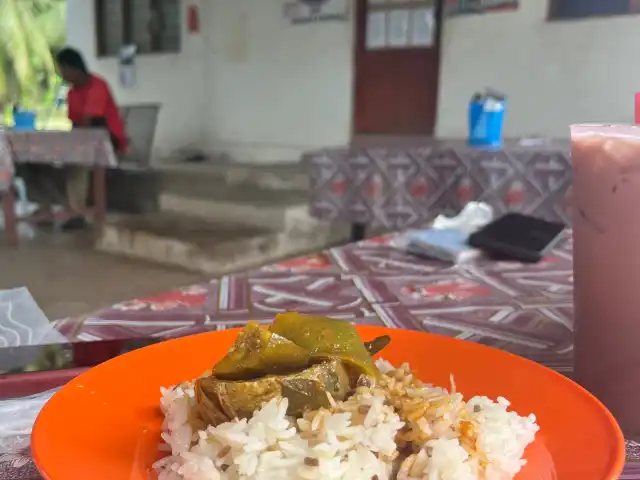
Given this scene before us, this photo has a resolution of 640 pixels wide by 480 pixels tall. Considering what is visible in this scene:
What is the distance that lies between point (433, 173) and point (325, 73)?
3182 millimetres

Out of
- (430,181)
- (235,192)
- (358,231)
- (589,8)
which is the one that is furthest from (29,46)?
(430,181)

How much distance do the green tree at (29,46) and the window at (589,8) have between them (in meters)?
5.53

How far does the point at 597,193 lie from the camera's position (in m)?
0.51

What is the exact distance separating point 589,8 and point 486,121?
1.98 m

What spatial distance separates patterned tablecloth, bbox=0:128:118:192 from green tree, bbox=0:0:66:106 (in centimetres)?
383

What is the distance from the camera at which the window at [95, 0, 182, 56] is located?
651 centimetres

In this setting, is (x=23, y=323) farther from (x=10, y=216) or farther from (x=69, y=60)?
(x=69, y=60)

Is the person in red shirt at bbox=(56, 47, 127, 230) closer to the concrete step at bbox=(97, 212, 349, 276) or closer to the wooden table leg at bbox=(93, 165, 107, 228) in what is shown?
the wooden table leg at bbox=(93, 165, 107, 228)

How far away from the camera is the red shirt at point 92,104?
4641 millimetres

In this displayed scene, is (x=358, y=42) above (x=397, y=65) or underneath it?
above

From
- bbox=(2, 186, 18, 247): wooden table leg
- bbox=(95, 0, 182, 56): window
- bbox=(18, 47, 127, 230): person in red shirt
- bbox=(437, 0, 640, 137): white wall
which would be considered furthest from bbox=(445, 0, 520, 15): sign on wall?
bbox=(2, 186, 18, 247): wooden table leg

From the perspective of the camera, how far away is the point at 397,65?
5.04m

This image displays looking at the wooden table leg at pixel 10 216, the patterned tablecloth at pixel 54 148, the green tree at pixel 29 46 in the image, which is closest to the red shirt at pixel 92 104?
the patterned tablecloth at pixel 54 148

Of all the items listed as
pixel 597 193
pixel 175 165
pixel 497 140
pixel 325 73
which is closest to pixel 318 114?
pixel 325 73
